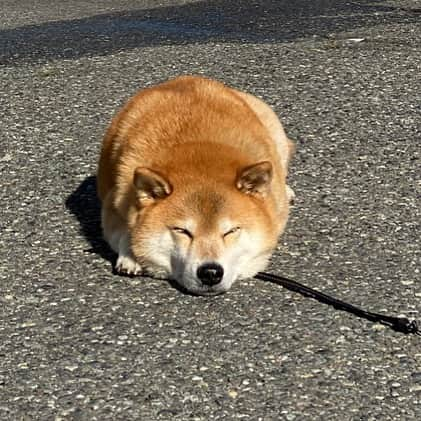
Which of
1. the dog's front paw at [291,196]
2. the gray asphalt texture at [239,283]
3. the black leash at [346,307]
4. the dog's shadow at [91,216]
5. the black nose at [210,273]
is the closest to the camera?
the gray asphalt texture at [239,283]

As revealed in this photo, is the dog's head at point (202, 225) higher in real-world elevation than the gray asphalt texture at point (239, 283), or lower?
higher

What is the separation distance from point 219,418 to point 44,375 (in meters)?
0.77

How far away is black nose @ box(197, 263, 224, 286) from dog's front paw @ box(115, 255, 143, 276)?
43 cm

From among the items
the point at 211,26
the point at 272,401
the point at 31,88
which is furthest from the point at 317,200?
the point at 211,26

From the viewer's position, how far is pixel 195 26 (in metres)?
11.5

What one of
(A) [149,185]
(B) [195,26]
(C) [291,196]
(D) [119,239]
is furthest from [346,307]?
(B) [195,26]

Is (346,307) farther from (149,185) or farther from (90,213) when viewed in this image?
(90,213)

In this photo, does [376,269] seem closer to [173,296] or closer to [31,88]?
[173,296]

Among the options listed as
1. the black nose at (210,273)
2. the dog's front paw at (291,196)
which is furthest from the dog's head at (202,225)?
the dog's front paw at (291,196)

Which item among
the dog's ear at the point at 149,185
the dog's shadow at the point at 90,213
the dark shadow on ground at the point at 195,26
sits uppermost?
the dog's ear at the point at 149,185

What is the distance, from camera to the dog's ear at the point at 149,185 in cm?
422

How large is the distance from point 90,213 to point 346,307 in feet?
6.15

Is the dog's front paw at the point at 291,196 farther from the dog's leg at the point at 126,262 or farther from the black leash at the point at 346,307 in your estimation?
the dog's leg at the point at 126,262

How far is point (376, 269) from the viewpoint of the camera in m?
4.61
